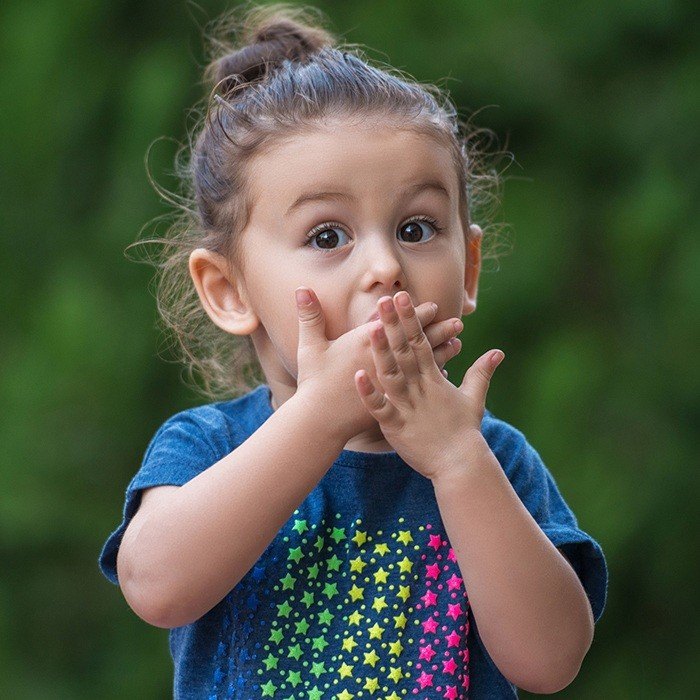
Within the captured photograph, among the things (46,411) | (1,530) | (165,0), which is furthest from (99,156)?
(1,530)

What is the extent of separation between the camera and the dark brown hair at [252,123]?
1.88 metres

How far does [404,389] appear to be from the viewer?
164cm

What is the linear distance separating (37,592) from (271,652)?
1572mm

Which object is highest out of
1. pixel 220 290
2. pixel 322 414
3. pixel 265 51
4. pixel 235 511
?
pixel 265 51

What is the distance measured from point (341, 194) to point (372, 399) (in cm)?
33

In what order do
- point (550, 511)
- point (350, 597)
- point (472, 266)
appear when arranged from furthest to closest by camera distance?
1. point (472, 266)
2. point (550, 511)
3. point (350, 597)

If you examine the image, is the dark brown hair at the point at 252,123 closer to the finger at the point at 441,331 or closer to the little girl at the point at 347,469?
the little girl at the point at 347,469

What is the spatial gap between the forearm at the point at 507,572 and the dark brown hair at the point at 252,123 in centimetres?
54

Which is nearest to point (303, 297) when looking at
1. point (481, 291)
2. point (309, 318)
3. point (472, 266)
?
point (309, 318)

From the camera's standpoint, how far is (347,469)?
190cm

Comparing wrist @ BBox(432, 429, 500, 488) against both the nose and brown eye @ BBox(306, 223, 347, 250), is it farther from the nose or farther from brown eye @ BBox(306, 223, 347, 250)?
brown eye @ BBox(306, 223, 347, 250)

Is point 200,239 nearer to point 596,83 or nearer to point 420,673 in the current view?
point 420,673

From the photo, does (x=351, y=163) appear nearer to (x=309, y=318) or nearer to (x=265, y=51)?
(x=309, y=318)

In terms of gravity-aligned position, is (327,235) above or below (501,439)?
above
